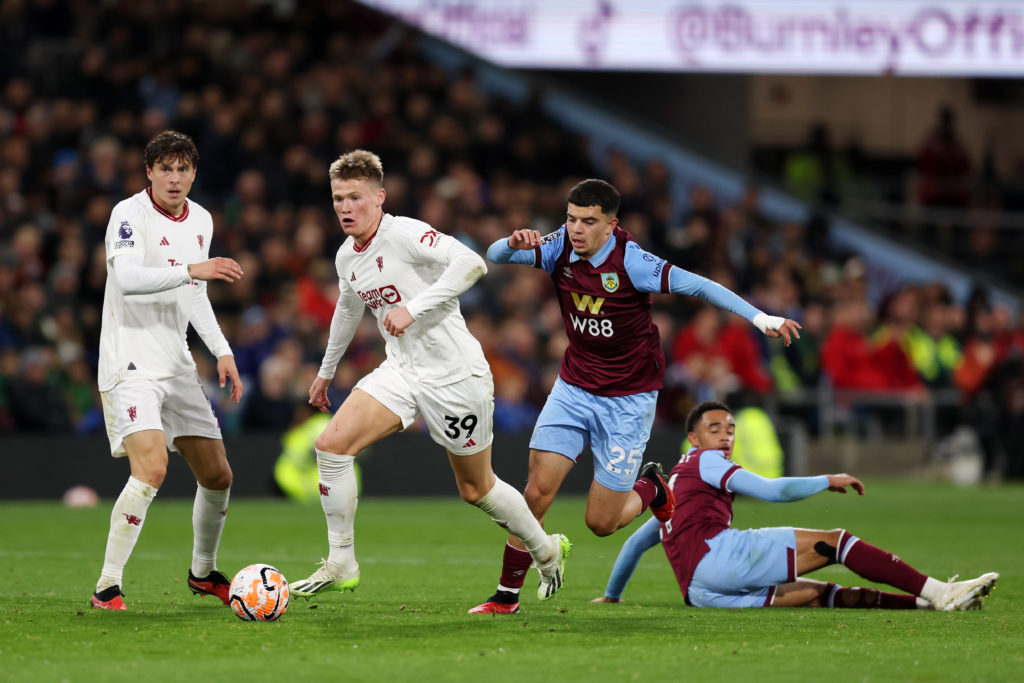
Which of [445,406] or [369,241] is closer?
[445,406]

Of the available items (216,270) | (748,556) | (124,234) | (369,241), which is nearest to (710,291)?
(748,556)

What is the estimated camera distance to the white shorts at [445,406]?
7430 millimetres

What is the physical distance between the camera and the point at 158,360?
7594 mm

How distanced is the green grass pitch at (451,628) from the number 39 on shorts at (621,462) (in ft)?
2.46

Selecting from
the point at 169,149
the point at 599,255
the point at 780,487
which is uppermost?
the point at 169,149

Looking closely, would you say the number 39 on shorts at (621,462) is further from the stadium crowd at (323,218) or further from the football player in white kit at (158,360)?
the stadium crowd at (323,218)

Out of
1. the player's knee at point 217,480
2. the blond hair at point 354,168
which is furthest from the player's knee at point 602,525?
the blond hair at point 354,168

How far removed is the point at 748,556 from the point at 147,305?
11.3 feet

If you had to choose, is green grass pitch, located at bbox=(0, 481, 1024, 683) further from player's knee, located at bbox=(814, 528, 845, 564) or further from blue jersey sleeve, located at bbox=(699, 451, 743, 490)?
blue jersey sleeve, located at bbox=(699, 451, 743, 490)

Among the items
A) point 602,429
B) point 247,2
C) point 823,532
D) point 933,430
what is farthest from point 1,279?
point 933,430

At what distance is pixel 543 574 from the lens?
7.75 m

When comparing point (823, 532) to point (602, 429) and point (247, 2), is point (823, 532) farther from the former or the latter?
point (247, 2)

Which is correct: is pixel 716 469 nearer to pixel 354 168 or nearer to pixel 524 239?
pixel 524 239

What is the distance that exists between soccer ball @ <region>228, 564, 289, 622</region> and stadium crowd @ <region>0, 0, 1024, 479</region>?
892 cm
